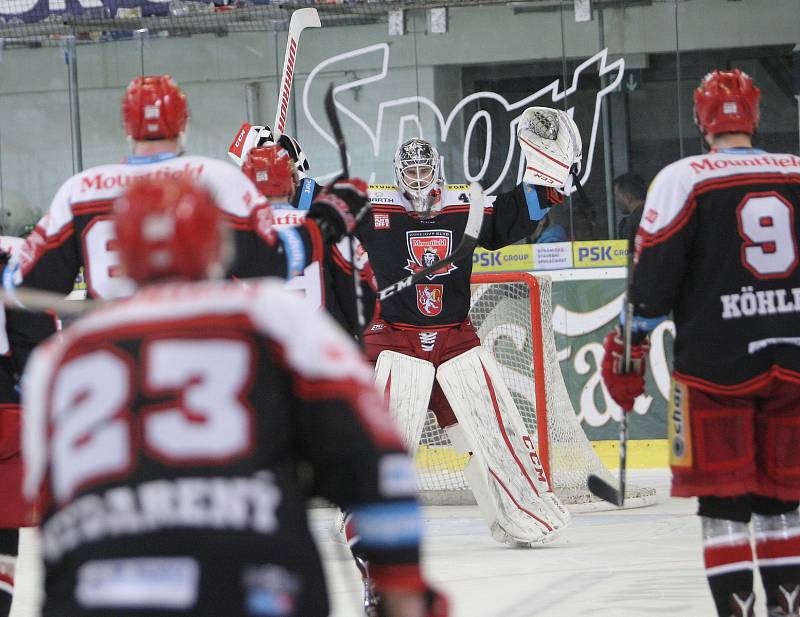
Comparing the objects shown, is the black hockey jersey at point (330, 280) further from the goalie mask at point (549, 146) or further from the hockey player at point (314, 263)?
the goalie mask at point (549, 146)

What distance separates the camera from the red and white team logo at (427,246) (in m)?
5.37

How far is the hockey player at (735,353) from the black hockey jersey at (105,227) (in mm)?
819

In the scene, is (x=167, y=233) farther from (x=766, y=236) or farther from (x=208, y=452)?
(x=766, y=236)

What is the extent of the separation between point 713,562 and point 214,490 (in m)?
1.73

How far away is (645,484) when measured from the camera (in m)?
7.01

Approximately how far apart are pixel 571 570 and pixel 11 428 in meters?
2.03

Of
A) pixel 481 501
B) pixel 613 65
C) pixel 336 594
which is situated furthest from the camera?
pixel 613 65

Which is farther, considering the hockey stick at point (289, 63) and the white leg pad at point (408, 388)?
the white leg pad at point (408, 388)

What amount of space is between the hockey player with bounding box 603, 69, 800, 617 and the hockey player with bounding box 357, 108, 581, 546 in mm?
2103

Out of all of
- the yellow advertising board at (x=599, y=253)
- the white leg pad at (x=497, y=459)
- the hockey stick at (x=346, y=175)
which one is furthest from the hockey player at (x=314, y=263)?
the yellow advertising board at (x=599, y=253)

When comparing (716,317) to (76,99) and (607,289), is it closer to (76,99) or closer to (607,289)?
(607,289)

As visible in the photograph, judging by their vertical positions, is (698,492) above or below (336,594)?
above

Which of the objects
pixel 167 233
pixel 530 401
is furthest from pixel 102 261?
pixel 530 401

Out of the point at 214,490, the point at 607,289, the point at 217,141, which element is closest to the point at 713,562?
the point at 214,490
